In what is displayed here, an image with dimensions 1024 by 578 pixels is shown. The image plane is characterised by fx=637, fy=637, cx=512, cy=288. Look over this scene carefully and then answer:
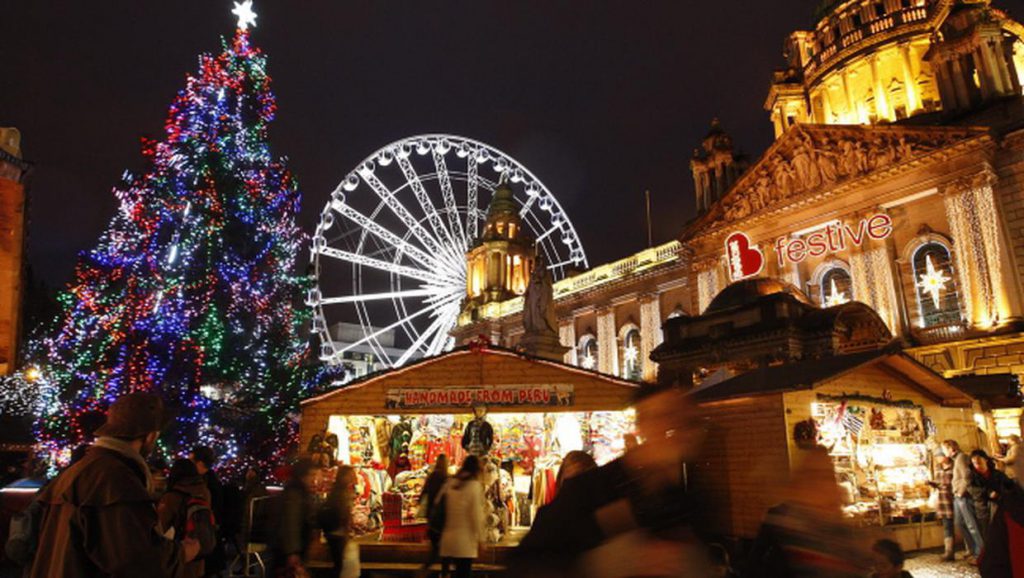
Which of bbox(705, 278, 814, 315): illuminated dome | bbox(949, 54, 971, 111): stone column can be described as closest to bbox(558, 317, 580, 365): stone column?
bbox(705, 278, 814, 315): illuminated dome

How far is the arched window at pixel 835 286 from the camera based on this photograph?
27891 mm

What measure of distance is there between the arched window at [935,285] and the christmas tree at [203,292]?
2341cm

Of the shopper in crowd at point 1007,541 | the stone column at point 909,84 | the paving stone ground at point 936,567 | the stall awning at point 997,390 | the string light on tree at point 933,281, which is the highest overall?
the stone column at point 909,84

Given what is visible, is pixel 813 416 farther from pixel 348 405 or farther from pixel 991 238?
pixel 991 238

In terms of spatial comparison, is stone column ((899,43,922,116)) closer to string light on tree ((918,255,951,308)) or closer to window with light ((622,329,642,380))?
string light on tree ((918,255,951,308))

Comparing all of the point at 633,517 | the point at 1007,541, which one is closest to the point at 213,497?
the point at 633,517

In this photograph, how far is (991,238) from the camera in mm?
23000

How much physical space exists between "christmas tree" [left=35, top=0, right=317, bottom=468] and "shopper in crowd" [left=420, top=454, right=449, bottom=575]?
9.27 meters

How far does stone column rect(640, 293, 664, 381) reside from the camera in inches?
1455

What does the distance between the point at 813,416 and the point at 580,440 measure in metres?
5.52

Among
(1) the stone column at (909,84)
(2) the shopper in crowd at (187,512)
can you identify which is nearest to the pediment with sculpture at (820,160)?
(1) the stone column at (909,84)

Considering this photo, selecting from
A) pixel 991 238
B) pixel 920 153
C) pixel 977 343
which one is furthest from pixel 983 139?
pixel 977 343

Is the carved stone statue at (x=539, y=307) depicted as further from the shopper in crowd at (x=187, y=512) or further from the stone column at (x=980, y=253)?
the shopper in crowd at (x=187, y=512)

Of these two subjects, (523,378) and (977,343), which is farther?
(977,343)
